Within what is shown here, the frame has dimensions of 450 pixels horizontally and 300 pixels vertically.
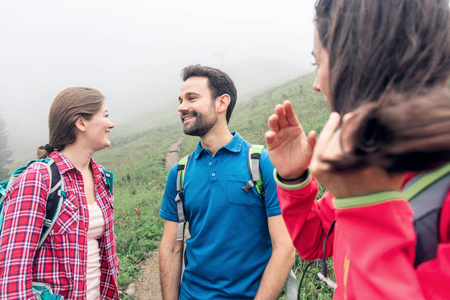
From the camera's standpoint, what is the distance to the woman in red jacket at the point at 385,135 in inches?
30.9

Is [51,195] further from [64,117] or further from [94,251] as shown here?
[64,117]

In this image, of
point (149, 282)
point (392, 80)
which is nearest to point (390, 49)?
point (392, 80)

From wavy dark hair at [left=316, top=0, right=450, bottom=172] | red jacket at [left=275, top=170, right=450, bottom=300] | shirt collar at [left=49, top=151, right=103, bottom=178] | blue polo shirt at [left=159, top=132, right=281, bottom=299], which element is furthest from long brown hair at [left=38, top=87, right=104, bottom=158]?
red jacket at [left=275, top=170, right=450, bottom=300]

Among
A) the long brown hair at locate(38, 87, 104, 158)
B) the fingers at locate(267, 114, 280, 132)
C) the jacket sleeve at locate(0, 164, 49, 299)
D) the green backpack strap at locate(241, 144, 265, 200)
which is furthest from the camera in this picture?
the long brown hair at locate(38, 87, 104, 158)

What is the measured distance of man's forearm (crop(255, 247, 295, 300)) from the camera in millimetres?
2496

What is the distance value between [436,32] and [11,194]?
3087mm

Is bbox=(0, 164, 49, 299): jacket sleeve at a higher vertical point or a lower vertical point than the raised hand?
lower

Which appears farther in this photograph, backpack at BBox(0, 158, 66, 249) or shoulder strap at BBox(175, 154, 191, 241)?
shoulder strap at BBox(175, 154, 191, 241)

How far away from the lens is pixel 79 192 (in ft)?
9.50

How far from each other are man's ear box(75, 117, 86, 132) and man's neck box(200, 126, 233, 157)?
1456 millimetres

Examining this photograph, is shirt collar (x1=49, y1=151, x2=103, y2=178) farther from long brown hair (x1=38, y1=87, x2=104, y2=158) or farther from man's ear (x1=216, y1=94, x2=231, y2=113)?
man's ear (x1=216, y1=94, x2=231, y2=113)

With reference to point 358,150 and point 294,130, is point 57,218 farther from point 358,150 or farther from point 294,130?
point 358,150

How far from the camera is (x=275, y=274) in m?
2.52

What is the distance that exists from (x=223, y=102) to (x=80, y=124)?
1787 millimetres
